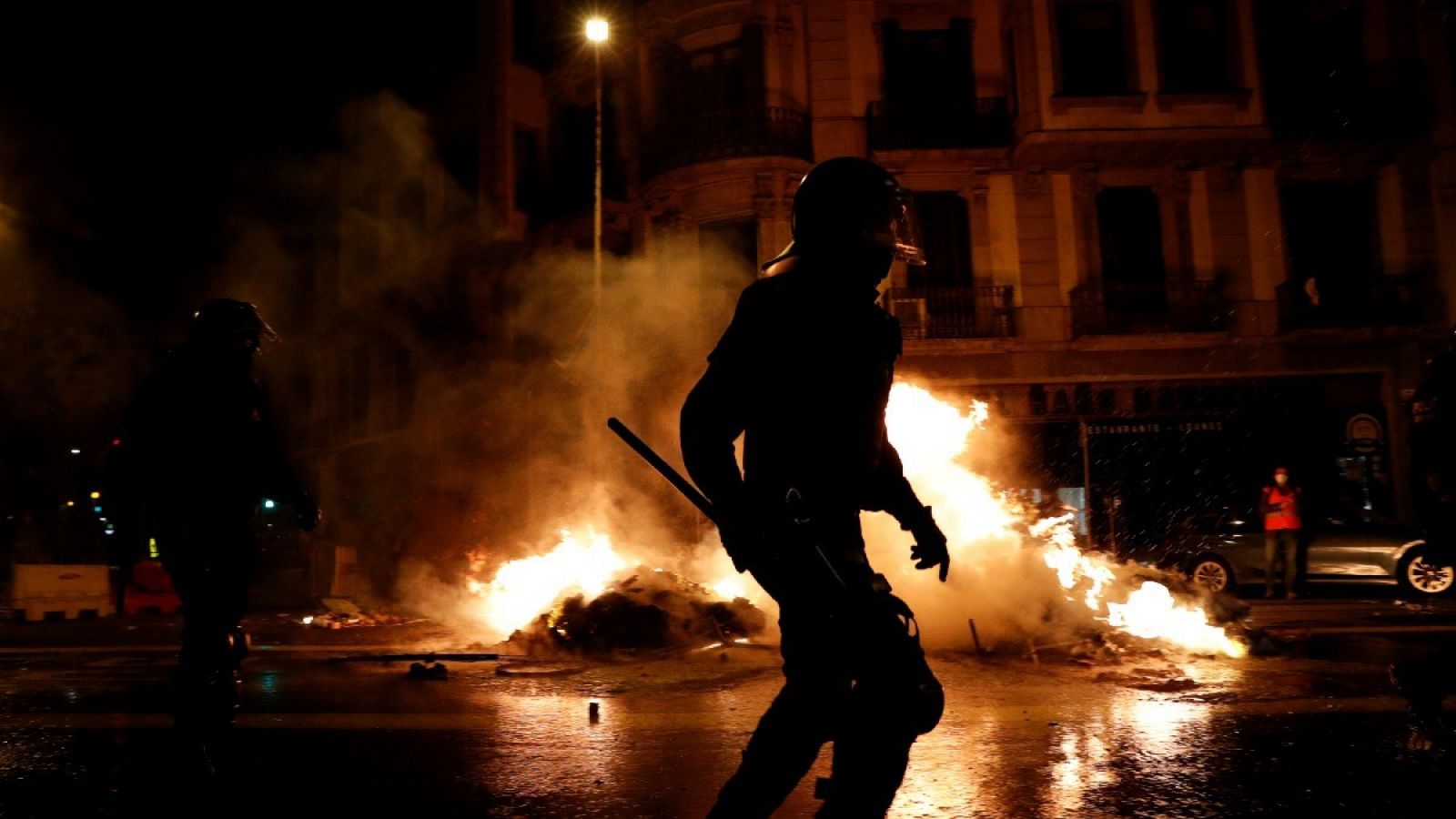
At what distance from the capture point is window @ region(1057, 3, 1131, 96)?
18.4m

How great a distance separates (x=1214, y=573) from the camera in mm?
13406

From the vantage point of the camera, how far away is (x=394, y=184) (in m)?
24.0

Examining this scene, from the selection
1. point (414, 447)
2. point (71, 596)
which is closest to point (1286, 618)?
point (71, 596)

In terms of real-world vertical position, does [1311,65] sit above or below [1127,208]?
above

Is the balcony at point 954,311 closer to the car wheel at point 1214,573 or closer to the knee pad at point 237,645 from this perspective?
the car wheel at point 1214,573

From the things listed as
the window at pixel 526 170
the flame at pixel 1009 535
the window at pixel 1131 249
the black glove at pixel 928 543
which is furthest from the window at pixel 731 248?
the black glove at pixel 928 543

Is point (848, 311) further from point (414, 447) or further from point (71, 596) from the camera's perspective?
point (414, 447)

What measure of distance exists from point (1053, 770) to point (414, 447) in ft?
65.0

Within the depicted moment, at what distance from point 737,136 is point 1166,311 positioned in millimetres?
8540

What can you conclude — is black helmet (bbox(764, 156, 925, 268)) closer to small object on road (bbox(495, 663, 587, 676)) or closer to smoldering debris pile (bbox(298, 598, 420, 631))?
small object on road (bbox(495, 663, 587, 676))

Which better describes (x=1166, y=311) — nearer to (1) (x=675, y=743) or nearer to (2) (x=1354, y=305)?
(2) (x=1354, y=305)

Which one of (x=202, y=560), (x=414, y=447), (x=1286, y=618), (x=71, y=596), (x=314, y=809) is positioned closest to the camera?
Answer: (x=314, y=809)

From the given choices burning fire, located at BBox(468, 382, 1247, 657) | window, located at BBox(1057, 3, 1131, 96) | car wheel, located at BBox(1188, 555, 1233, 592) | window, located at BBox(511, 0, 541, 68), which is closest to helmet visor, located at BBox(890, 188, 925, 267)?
burning fire, located at BBox(468, 382, 1247, 657)

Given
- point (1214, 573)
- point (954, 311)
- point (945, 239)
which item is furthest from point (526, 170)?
point (1214, 573)
